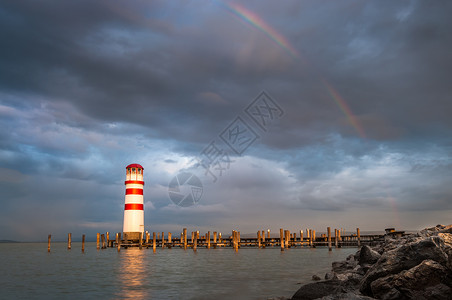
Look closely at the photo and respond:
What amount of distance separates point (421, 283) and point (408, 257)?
1.16 m

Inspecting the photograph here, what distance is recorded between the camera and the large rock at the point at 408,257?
8891 mm

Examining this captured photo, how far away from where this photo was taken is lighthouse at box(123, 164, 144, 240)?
4434 centimetres

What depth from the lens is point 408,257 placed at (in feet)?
30.1

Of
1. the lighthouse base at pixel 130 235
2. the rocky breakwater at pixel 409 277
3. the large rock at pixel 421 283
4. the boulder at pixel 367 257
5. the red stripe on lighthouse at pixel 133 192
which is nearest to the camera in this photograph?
the large rock at pixel 421 283

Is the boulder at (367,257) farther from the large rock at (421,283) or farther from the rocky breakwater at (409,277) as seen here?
the large rock at (421,283)

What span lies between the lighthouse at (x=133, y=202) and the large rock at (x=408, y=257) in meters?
37.6

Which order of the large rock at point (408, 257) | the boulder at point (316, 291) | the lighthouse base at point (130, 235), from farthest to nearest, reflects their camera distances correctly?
the lighthouse base at point (130, 235), the boulder at point (316, 291), the large rock at point (408, 257)

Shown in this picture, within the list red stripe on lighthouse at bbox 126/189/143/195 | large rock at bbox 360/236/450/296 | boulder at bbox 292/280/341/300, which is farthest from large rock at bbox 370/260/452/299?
red stripe on lighthouse at bbox 126/189/143/195

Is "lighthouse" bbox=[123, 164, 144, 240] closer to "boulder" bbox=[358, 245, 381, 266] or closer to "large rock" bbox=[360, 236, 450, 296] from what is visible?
"boulder" bbox=[358, 245, 381, 266]

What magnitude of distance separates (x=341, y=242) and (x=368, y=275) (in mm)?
45844

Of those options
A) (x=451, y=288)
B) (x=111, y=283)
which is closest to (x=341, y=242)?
(x=111, y=283)

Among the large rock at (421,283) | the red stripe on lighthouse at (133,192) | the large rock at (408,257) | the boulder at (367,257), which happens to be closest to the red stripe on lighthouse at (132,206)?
the red stripe on lighthouse at (133,192)

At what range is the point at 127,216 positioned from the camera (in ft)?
146

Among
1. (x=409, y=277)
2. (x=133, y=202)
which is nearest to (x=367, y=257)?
(x=409, y=277)
